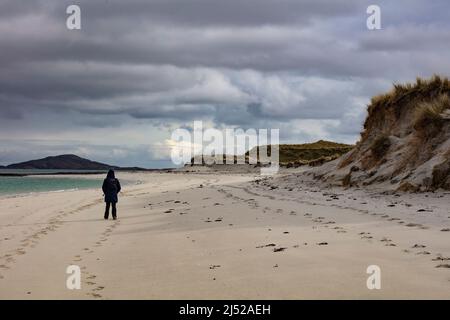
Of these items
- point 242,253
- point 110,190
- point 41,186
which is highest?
point 110,190

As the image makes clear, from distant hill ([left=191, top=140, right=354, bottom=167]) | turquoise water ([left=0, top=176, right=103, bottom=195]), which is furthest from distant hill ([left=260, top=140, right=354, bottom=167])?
turquoise water ([left=0, top=176, right=103, bottom=195])

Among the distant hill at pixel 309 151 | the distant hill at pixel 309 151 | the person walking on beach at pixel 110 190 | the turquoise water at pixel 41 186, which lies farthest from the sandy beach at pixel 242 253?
the distant hill at pixel 309 151

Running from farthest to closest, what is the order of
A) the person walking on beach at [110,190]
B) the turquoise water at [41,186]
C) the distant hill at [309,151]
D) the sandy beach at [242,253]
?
the distant hill at [309,151] < the turquoise water at [41,186] < the person walking on beach at [110,190] < the sandy beach at [242,253]

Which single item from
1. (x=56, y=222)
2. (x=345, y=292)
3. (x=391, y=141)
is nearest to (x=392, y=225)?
(x=345, y=292)

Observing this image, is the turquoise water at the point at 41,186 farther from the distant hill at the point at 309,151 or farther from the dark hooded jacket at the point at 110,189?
the distant hill at the point at 309,151

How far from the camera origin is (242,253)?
9711 mm

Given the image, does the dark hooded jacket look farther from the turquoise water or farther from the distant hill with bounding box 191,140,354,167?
the distant hill with bounding box 191,140,354,167

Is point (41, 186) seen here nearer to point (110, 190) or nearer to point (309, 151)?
point (110, 190)

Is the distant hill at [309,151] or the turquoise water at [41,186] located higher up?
the distant hill at [309,151]

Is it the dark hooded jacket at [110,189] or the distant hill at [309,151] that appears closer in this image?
the dark hooded jacket at [110,189]

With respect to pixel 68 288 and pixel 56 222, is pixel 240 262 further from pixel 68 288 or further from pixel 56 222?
pixel 56 222

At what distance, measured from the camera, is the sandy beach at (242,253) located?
7090 millimetres

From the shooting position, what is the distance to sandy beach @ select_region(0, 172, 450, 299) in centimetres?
709

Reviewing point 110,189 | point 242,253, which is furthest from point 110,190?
point 242,253
